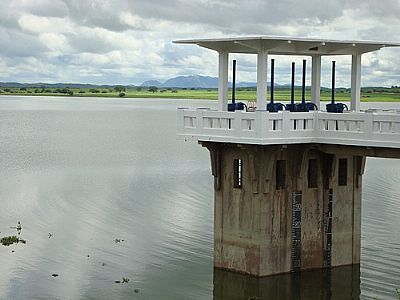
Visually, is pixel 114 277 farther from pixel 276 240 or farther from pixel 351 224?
pixel 351 224

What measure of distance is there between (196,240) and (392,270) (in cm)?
894

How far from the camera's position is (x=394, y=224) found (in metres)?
41.0

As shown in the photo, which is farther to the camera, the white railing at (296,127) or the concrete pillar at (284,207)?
the concrete pillar at (284,207)

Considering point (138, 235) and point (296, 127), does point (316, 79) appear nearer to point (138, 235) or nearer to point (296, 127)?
point (296, 127)

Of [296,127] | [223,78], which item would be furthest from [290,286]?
[223,78]

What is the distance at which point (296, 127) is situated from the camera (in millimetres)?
28234

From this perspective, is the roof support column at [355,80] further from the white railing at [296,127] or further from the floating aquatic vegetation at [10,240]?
the floating aquatic vegetation at [10,240]

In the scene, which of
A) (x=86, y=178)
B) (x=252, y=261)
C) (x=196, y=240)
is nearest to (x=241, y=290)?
(x=252, y=261)

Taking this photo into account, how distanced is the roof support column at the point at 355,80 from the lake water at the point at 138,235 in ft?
19.7

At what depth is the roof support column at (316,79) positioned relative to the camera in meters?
32.1

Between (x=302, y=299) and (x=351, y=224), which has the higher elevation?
(x=351, y=224)

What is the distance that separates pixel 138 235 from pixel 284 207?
37.3 ft

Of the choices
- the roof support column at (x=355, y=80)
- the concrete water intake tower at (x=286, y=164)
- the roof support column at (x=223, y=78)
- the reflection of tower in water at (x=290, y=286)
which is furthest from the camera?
the roof support column at (x=355, y=80)

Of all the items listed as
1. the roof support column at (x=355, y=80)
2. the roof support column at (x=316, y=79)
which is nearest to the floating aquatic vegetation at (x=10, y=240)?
the roof support column at (x=316, y=79)
